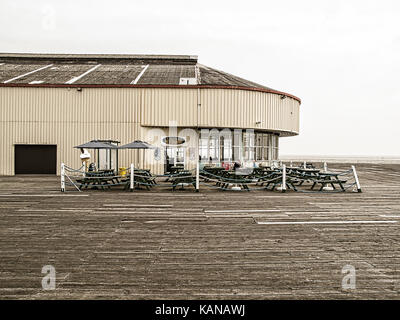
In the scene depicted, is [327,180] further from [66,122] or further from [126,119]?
[66,122]

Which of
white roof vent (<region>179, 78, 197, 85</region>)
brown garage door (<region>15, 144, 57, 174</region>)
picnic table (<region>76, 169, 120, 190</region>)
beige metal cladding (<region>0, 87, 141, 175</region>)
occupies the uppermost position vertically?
white roof vent (<region>179, 78, 197, 85</region>)

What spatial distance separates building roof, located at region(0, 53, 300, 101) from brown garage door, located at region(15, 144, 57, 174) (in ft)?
13.1

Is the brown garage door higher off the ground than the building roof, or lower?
lower

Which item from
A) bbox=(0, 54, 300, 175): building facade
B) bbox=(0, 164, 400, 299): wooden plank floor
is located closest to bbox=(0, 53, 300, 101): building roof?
bbox=(0, 54, 300, 175): building facade

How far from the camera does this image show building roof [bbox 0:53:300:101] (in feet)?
73.6

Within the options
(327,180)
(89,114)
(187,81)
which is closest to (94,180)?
(89,114)

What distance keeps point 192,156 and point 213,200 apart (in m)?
10.8

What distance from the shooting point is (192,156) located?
2239 cm

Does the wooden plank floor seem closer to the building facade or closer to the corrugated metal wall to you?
the corrugated metal wall

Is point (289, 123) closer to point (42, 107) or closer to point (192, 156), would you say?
point (192, 156)

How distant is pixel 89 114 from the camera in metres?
21.5

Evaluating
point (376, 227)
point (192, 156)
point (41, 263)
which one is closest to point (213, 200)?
point (376, 227)

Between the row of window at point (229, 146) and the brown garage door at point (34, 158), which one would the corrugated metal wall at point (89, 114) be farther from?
the row of window at point (229, 146)

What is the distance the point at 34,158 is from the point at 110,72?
875cm
